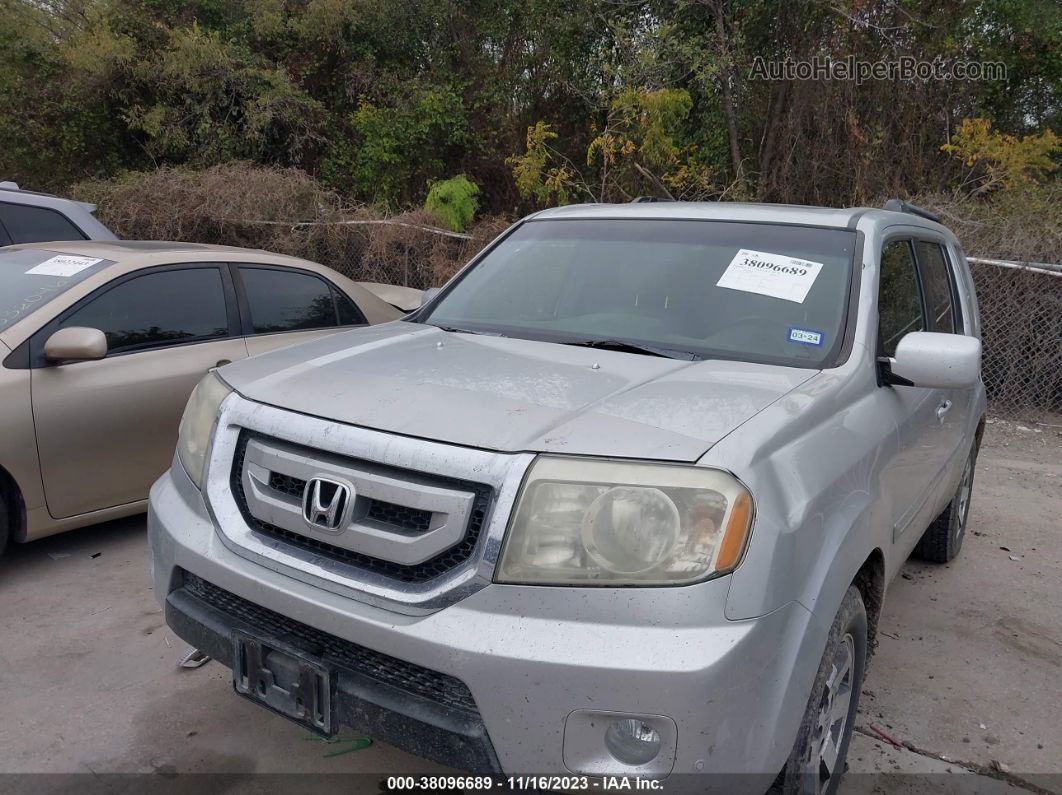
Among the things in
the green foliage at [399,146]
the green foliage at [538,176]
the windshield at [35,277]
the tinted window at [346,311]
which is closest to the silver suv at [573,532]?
the windshield at [35,277]

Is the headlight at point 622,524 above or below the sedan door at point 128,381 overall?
above

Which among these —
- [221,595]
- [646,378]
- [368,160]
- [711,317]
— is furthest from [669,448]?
[368,160]

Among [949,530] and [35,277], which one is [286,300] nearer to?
[35,277]

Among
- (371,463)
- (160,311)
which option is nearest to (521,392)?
(371,463)

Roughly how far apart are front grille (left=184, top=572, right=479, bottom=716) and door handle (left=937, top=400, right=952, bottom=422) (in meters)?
2.23

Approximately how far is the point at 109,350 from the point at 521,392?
8.79ft

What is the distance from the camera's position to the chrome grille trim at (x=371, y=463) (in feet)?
5.93

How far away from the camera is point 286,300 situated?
4734 mm

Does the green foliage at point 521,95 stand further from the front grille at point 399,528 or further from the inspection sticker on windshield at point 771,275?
the front grille at point 399,528

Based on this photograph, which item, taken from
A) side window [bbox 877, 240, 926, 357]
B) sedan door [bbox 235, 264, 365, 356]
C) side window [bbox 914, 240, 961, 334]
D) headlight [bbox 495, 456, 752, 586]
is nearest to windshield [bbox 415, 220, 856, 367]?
side window [bbox 877, 240, 926, 357]

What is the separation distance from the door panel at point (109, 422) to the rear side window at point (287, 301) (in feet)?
1.57

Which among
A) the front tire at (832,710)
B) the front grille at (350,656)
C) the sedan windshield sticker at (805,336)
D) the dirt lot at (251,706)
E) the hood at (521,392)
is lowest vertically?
the dirt lot at (251,706)

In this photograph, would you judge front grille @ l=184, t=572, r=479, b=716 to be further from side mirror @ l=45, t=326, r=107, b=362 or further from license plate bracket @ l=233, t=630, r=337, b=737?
side mirror @ l=45, t=326, r=107, b=362

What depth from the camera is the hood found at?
190cm
